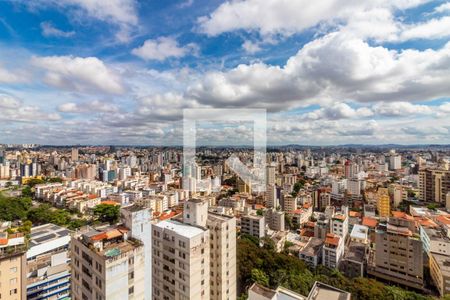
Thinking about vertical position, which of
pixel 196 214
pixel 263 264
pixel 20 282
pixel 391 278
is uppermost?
pixel 196 214

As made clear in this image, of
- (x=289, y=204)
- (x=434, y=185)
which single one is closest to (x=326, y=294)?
(x=289, y=204)

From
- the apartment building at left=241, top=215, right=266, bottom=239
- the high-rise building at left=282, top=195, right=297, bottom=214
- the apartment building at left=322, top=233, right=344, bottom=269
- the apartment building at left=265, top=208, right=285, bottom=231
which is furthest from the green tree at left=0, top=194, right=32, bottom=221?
the apartment building at left=322, top=233, right=344, bottom=269

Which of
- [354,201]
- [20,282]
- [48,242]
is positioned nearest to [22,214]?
[48,242]

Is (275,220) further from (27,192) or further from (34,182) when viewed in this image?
(34,182)

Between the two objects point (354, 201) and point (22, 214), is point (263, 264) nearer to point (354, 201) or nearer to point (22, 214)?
point (354, 201)

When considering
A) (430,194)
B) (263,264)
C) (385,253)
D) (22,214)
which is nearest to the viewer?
(263,264)

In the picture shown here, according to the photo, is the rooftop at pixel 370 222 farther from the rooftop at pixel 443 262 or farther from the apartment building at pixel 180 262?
the apartment building at pixel 180 262
